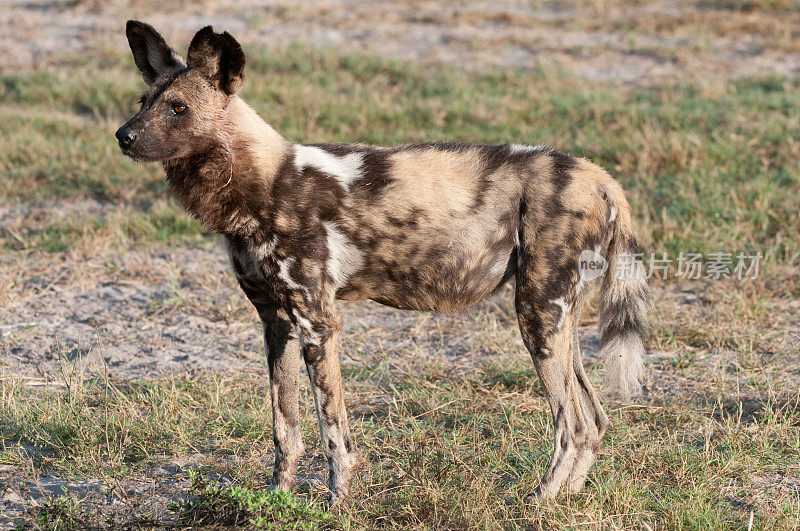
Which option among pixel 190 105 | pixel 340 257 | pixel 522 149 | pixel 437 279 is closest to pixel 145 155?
pixel 190 105

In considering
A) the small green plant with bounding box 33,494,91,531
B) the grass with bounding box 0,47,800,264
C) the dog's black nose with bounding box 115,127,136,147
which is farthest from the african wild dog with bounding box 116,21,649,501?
the grass with bounding box 0,47,800,264

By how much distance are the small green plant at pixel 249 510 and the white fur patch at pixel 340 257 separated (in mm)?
811

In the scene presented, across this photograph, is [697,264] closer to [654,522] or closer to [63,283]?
[654,522]

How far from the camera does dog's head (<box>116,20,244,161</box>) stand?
3.26 m

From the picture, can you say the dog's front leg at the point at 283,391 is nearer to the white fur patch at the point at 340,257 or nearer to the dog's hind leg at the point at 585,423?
the white fur patch at the point at 340,257

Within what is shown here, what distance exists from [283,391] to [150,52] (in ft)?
4.63

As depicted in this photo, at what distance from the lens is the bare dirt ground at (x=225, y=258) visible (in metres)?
4.70

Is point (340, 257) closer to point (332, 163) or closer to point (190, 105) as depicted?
point (332, 163)

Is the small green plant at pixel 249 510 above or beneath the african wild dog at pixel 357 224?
beneath

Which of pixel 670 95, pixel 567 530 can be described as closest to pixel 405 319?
pixel 567 530

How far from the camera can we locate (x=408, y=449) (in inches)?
149

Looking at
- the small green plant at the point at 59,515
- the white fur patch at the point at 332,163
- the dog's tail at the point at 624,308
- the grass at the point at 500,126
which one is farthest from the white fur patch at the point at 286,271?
the grass at the point at 500,126

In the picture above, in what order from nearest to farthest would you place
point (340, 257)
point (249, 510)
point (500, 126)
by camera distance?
point (249, 510) < point (340, 257) < point (500, 126)

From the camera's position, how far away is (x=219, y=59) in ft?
10.8
